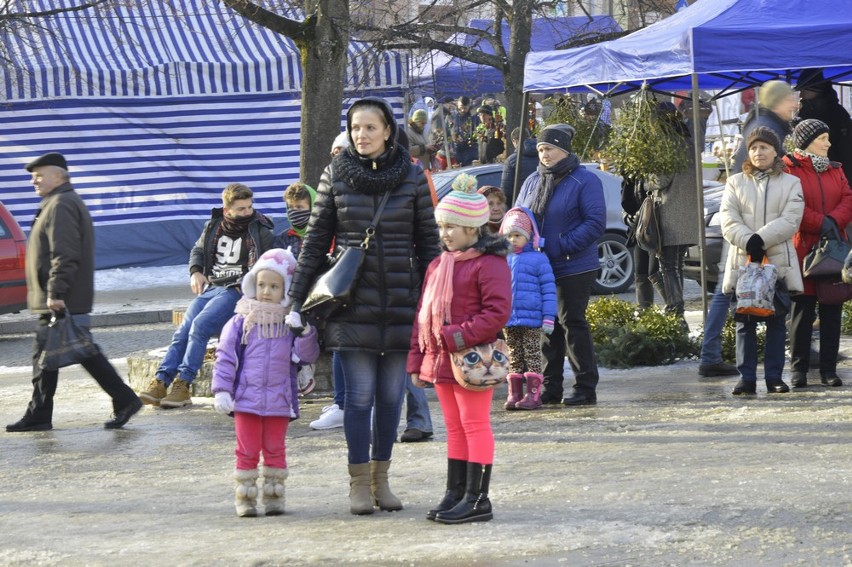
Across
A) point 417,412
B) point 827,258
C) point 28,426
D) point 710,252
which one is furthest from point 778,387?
point 710,252

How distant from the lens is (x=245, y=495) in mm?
A: 6121

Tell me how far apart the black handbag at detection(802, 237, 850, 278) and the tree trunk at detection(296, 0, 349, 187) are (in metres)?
3.94

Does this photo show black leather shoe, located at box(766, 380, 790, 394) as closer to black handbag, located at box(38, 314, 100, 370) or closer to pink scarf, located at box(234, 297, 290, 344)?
pink scarf, located at box(234, 297, 290, 344)

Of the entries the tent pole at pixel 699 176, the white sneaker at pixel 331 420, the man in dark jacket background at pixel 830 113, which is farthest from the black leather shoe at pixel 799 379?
the white sneaker at pixel 331 420

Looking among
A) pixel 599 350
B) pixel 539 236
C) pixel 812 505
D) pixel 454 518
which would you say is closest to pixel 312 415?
pixel 539 236

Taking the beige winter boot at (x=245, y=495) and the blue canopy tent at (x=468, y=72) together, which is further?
the blue canopy tent at (x=468, y=72)

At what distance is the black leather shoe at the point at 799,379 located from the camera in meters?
9.14

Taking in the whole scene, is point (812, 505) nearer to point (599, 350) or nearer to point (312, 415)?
point (312, 415)

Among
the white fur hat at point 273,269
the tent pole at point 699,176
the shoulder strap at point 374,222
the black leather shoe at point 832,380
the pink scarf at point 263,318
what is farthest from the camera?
the tent pole at point 699,176

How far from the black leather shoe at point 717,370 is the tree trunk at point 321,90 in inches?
134

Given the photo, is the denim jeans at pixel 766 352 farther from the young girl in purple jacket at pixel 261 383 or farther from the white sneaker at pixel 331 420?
the young girl in purple jacket at pixel 261 383

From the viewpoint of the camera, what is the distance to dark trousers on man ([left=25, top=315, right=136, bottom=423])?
8.78 meters

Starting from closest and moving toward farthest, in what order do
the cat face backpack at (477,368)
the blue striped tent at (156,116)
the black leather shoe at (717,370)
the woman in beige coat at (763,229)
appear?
1. the cat face backpack at (477,368)
2. the woman in beige coat at (763,229)
3. the black leather shoe at (717,370)
4. the blue striped tent at (156,116)

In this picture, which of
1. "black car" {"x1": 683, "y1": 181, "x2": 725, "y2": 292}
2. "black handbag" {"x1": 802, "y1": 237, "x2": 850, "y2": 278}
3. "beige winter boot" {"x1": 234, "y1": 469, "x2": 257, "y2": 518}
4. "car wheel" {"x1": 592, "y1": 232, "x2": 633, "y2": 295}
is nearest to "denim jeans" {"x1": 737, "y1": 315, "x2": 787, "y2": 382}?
"black handbag" {"x1": 802, "y1": 237, "x2": 850, "y2": 278}
